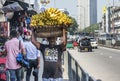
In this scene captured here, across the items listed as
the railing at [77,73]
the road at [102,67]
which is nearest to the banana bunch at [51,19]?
the railing at [77,73]

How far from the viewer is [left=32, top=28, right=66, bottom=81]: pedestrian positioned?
7.90 meters

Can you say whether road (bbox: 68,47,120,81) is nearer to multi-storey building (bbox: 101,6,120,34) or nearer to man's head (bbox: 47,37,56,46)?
man's head (bbox: 47,37,56,46)

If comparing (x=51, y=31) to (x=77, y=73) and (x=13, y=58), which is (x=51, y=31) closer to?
(x=77, y=73)

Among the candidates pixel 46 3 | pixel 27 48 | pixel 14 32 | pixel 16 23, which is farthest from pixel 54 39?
pixel 46 3

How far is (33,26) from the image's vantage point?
8094 mm

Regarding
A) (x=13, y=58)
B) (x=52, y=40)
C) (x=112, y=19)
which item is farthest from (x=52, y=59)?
(x=112, y=19)

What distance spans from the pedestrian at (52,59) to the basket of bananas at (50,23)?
11 cm

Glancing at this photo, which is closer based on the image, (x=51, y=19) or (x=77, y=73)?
(x=51, y=19)

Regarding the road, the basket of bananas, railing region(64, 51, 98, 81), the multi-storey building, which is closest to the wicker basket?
the basket of bananas

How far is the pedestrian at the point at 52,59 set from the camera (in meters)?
7.90

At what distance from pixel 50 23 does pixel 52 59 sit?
675 millimetres

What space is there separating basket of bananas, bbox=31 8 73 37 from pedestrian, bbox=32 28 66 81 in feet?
0.37

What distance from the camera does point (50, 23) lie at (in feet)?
26.1

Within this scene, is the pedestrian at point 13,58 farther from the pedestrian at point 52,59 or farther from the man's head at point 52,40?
the man's head at point 52,40
